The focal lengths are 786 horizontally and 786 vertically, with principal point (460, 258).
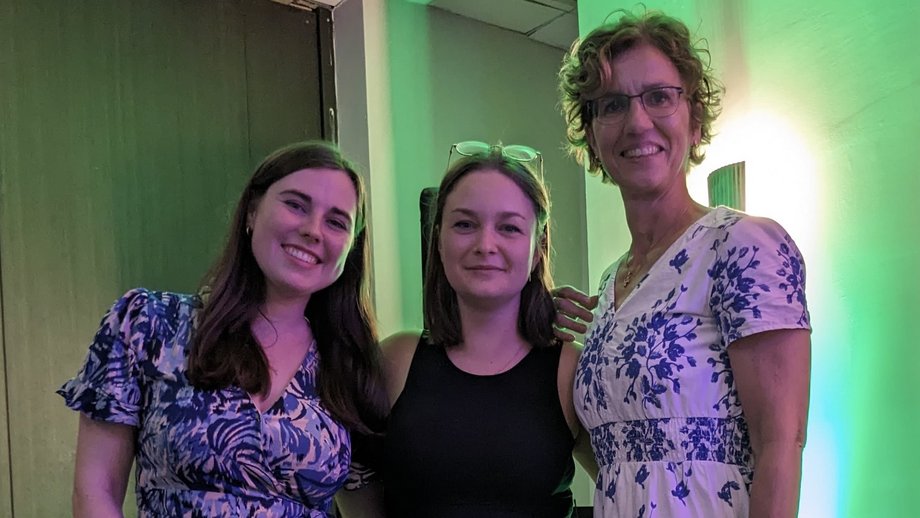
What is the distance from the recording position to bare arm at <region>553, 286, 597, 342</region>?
4.66ft

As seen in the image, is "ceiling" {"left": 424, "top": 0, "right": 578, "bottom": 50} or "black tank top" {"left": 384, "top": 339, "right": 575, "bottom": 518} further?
"ceiling" {"left": 424, "top": 0, "right": 578, "bottom": 50}

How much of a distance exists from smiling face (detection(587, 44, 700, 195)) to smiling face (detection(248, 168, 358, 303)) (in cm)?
45

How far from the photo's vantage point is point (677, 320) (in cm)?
107

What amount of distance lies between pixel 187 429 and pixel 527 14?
77.2 inches

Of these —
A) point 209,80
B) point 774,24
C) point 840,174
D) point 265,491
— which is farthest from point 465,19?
→ point 265,491

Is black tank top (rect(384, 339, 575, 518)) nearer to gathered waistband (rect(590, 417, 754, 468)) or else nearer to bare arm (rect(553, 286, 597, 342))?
bare arm (rect(553, 286, 597, 342))

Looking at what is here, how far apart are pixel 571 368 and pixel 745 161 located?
0.78m

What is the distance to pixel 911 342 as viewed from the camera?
5.01 feet

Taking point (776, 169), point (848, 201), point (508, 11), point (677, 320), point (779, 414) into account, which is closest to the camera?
point (779, 414)

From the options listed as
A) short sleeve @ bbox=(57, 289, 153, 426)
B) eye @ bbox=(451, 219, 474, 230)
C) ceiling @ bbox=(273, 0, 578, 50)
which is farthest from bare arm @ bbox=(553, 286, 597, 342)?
ceiling @ bbox=(273, 0, 578, 50)

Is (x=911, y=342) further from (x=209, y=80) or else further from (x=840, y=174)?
(x=209, y=80)

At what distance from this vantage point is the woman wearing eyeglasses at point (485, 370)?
1.29 m

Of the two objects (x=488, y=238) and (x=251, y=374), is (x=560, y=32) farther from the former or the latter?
(x=251, y=374)

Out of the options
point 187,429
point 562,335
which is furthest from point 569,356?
point 187,429
